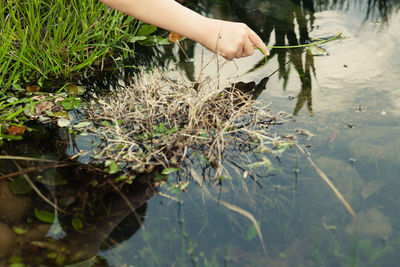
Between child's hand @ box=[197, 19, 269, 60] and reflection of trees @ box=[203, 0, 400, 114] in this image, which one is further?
reflection of trees @ box=[203, 0, 400, 114]

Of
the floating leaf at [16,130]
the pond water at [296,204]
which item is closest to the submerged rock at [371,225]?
the pond water at [296,204]

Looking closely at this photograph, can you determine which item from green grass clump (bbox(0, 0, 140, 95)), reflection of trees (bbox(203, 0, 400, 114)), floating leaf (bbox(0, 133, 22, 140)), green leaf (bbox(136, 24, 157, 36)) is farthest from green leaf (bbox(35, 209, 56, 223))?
green leaf (bbox(136, 24, 157, 36))

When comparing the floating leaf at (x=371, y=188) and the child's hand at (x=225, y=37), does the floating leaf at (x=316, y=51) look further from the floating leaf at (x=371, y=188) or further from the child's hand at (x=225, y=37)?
the floating leaf at (x=371, y=188)

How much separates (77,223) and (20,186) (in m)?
0.27

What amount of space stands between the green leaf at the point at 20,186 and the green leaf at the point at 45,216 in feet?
0.36

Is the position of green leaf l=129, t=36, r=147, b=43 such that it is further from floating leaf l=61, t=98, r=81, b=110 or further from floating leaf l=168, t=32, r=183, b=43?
floating leaf l=61, t=98, r=81, b=110

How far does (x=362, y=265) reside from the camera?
1.01 metres

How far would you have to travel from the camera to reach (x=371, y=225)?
1.12 meters

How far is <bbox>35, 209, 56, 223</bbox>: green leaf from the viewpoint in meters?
1.17

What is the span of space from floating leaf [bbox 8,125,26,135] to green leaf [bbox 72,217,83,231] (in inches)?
20.6

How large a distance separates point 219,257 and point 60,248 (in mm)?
405

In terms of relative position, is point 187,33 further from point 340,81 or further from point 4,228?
point 4,228

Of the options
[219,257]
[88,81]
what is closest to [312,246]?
[219,257]

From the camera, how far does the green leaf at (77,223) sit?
1146mm
